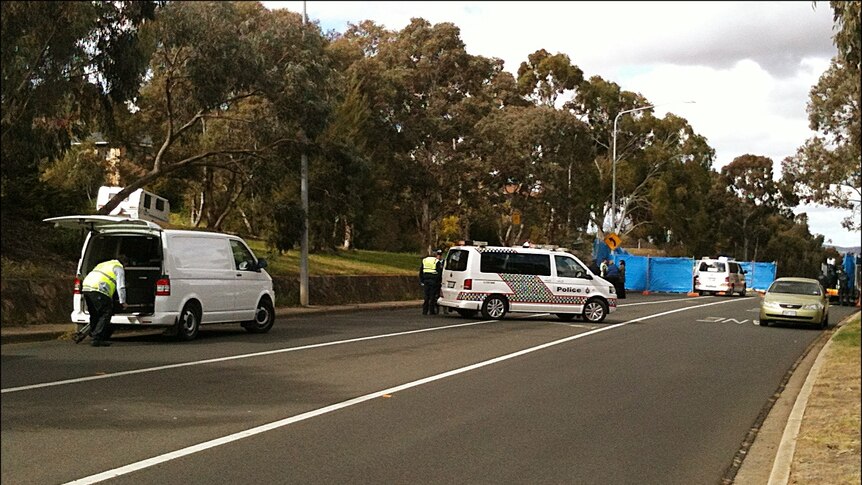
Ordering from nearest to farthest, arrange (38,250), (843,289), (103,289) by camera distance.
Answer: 1. (103,289)
2. (38,250)
3. (843,289)

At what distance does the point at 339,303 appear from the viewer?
28.8 metres

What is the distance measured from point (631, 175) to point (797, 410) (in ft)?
173

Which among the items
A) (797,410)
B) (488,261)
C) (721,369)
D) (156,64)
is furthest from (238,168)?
(797,410)

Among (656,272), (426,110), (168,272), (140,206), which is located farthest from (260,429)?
(656,272)

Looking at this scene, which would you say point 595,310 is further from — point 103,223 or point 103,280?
point 103,280

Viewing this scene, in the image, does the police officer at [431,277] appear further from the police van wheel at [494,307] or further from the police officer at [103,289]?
the police officer at [103,289]

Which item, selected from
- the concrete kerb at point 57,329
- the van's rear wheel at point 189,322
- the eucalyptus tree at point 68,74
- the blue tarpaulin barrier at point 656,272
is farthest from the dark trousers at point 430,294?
the blue tarpaulin barrier at point 656,272

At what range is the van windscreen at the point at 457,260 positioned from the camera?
75.8ft

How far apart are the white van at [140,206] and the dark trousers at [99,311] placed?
10.2 ft

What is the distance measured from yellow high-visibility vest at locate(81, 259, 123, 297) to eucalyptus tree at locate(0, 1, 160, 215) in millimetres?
2250

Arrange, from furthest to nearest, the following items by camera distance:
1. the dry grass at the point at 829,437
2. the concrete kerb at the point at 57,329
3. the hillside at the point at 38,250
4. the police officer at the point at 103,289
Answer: the hillside at the point at 38,250 → the concrete kerb at the point at 57,329 → the police officer at the point at 103,289 → the dry grass at the point at 829,437

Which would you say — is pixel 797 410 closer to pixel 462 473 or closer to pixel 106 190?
pixel 462 473

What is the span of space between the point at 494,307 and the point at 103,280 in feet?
37.5

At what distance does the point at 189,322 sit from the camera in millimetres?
15953
